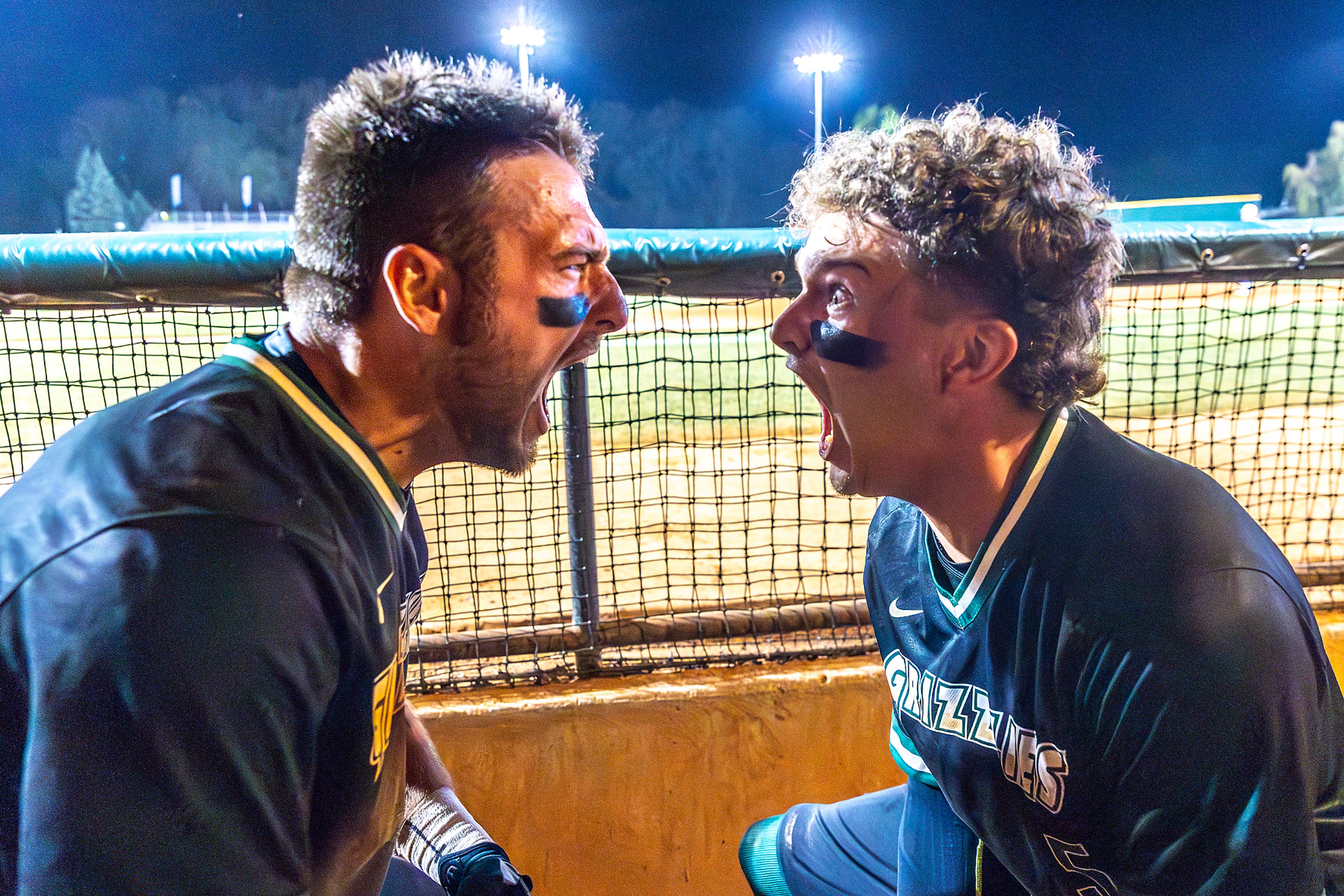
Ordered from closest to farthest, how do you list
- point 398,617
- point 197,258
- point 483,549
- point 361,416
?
point 361,416 → point 398,617 → point 197,258 → point 483,549

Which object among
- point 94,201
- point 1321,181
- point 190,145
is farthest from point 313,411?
point 1321,181

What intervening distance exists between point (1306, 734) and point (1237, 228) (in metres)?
1.81

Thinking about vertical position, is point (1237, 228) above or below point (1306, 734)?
above

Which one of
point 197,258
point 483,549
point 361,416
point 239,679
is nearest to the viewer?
point 239,679

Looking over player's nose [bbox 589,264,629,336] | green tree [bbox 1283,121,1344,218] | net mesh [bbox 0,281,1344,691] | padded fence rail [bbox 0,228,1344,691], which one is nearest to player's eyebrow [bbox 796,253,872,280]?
player's nose [bbox 589,264,629,336]

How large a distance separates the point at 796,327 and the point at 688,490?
3341mm

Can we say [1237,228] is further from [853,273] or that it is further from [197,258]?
[197,258]

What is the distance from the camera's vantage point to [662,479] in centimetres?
508

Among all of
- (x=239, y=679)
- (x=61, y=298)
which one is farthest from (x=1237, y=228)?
(x=61, y=298)

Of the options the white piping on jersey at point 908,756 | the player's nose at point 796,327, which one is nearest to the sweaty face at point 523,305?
the player's nose at point 796,327

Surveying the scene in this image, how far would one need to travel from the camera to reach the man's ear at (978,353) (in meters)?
1.47

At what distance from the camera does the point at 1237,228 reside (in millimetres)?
2461

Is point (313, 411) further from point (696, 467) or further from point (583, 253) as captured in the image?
point (696, 467)

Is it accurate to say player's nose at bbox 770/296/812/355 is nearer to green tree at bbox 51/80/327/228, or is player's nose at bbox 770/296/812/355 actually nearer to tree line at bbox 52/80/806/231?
tree line at bbox 52/80/806/231
